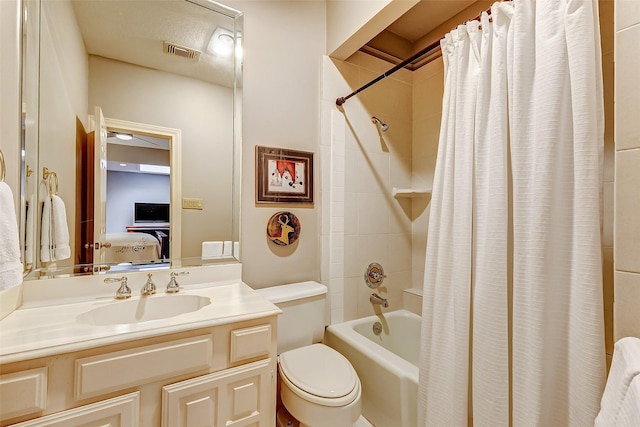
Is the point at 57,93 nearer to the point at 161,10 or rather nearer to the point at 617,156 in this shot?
the point at 161,10

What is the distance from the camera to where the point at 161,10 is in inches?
55.2

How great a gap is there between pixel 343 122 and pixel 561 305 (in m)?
1.49

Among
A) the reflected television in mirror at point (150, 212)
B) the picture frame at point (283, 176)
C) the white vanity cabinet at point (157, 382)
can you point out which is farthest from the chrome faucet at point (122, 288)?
the picture frame at point (283, 176)

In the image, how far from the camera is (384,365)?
1.41 m

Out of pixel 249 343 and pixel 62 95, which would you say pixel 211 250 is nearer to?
pixel 249 343

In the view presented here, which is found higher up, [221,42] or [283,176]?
[221,42]

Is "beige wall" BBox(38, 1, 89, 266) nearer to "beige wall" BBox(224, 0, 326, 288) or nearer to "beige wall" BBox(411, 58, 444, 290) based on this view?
"beige wall" BBox(224, 0, 326, 288)

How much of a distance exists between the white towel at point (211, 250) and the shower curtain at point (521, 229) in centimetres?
108

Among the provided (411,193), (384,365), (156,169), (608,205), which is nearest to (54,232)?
(156,169)

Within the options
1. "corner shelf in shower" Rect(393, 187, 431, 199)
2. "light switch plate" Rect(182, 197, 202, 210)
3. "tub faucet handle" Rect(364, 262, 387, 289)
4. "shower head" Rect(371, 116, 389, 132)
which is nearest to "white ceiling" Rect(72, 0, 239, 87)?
"light switch plate" Rect(182, 197, 202, 210)

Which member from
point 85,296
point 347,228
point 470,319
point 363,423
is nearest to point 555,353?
point 470,319

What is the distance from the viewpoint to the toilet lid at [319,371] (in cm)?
121

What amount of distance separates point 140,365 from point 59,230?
2.36 feet

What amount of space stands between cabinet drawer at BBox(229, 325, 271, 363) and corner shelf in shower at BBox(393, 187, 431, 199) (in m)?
1.42
